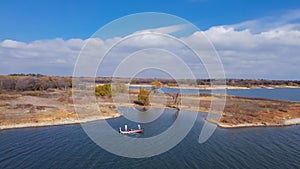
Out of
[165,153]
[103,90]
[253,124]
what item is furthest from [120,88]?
[165,153]

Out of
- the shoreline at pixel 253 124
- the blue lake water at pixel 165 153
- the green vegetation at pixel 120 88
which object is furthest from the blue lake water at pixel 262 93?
the blue lake water at pixel 165 153

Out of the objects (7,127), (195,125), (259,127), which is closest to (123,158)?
(195,125)

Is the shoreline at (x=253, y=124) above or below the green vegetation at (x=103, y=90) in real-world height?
below

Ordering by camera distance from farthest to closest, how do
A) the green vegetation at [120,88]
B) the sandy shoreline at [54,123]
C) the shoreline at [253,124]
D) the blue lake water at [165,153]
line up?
the green vegetation at [120,88], the shoreline at [253,124], the sandy shoreline at [54,123], the blue lake water at [165,153]

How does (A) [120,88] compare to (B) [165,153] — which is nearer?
(B) [165,153]

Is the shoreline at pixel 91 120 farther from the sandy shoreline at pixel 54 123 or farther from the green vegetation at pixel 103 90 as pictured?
the green vegetation at pixel 103 90

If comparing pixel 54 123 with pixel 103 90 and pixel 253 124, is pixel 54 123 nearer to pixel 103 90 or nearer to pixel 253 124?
pixel 103 90

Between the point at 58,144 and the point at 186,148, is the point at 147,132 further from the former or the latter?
the point at 58,144

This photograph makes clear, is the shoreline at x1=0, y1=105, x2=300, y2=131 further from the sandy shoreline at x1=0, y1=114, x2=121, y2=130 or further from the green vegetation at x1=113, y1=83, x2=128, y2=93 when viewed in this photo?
the green vegetation at x1=113, y1=83, x2=128, y2=93
